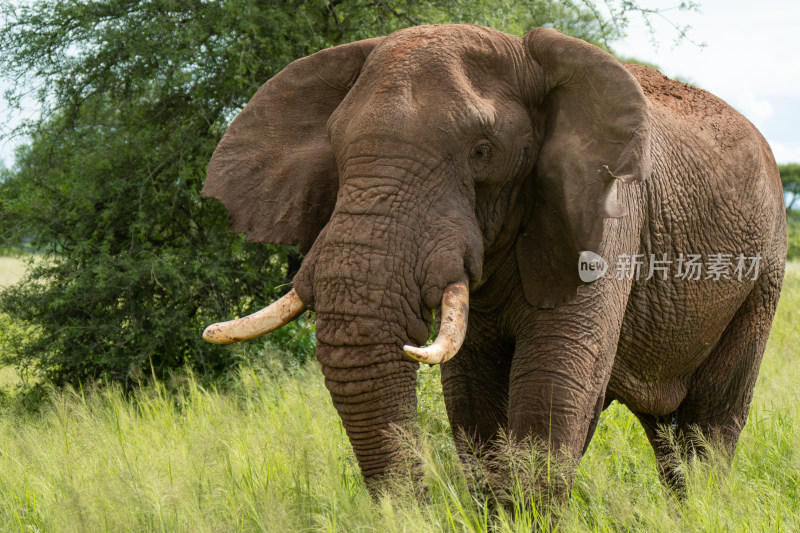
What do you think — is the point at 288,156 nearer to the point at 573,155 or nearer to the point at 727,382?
the point at 573,155

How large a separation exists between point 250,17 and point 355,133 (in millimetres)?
4900

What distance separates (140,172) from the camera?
783 cm

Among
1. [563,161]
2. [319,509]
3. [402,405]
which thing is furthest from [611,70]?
[319,509]

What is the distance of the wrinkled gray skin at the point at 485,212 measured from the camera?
2.96 meters

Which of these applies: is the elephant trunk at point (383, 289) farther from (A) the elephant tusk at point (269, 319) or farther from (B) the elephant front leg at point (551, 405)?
(B) the elephant front leg at point (551, 405)

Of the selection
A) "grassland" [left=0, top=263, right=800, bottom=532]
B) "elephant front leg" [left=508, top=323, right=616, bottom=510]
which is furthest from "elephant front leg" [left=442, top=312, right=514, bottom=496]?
"elephant front leg" [left=508, top=323, right=616, bottom=510]

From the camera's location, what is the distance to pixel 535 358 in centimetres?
341

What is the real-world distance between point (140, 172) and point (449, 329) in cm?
571

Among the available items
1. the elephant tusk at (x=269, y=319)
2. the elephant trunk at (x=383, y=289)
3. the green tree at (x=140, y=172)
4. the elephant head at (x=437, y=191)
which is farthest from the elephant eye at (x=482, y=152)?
the green tree at (x=140, y=172)

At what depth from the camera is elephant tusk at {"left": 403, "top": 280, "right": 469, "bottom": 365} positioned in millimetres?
2648

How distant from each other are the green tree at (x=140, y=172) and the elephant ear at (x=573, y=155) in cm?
447

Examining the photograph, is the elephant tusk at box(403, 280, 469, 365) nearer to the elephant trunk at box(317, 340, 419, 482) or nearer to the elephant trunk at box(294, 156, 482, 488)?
the elephant trunk at box(294, 156, 482, 488)

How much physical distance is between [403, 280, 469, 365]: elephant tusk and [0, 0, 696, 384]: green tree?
16.1ft

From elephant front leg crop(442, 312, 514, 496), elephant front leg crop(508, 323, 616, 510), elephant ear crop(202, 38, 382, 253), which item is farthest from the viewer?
elephant front leg crop(442, 312, 514, 496)
